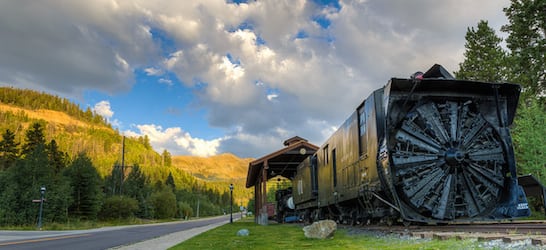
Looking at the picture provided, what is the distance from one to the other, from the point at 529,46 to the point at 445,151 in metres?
23.7

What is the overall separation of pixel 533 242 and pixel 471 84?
5421 mm

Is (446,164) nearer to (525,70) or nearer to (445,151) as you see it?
(445,151)

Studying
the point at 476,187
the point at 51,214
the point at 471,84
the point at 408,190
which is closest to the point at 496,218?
the point at 476,187

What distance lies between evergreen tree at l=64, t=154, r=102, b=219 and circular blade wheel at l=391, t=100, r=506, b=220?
1771 inches

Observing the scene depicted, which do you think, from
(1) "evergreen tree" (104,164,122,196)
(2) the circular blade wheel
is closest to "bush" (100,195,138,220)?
(1) "evergreen tree" (104,164,122,196)

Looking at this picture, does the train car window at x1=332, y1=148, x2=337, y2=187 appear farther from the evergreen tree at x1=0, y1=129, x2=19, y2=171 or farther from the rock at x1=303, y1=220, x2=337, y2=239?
the evergreen tree at x1=0, y1=129, x2=19, y2=171

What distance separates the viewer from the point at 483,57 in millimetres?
32469

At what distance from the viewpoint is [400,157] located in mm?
8828

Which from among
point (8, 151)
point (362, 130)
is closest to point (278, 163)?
point (362, 130)

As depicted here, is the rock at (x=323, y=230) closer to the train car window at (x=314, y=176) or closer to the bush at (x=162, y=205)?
the train car window at (x=314, y=176)

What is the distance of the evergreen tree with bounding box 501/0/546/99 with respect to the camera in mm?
25891

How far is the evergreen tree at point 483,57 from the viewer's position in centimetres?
3031

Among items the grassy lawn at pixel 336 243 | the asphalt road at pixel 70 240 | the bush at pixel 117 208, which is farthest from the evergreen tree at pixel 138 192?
the grassy lawn at pixel 336 243

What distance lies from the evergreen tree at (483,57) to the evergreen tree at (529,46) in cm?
157
